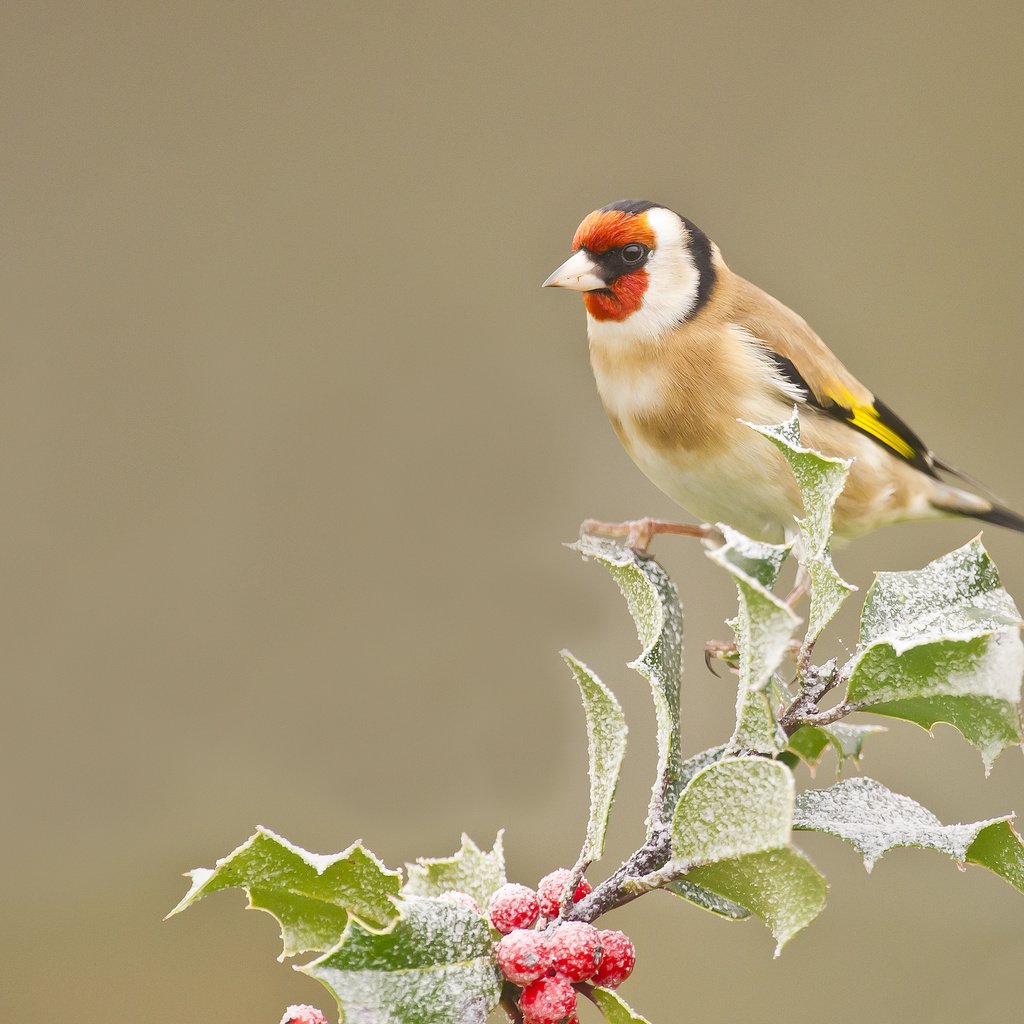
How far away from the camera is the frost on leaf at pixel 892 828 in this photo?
1.33 ft

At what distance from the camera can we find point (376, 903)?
407 millimetres

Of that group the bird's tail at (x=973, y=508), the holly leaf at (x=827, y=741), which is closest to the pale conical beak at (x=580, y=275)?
the bird's tail at (x=973, y=508)

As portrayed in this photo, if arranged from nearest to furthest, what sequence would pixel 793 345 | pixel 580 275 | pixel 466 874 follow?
pixel 466 874
pixel 580 275
pixel 793 345

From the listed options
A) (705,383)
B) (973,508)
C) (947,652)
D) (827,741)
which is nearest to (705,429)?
(705,383)

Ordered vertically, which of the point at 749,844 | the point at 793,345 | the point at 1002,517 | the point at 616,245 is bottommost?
the point at 1002,517

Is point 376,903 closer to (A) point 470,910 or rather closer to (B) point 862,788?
(A) point 470,910

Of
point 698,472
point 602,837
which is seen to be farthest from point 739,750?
point 698,472

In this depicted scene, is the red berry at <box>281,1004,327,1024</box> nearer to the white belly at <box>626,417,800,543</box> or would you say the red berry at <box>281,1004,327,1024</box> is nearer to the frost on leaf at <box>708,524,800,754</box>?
the frost on leaf at <box>708,524,800,754</box>

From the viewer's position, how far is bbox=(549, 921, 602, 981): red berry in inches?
15.0

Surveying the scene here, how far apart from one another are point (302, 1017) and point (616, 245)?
1.07 metres

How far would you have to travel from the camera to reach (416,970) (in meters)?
0.37

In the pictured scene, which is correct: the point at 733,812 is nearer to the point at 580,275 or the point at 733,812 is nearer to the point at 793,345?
A: the point at 580,275

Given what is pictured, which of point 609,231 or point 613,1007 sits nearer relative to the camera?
point 613,1007

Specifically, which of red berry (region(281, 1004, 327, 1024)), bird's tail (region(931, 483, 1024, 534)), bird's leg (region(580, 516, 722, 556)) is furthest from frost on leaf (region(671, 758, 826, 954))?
bird's tail (region(931, 483, 1024, 534))
